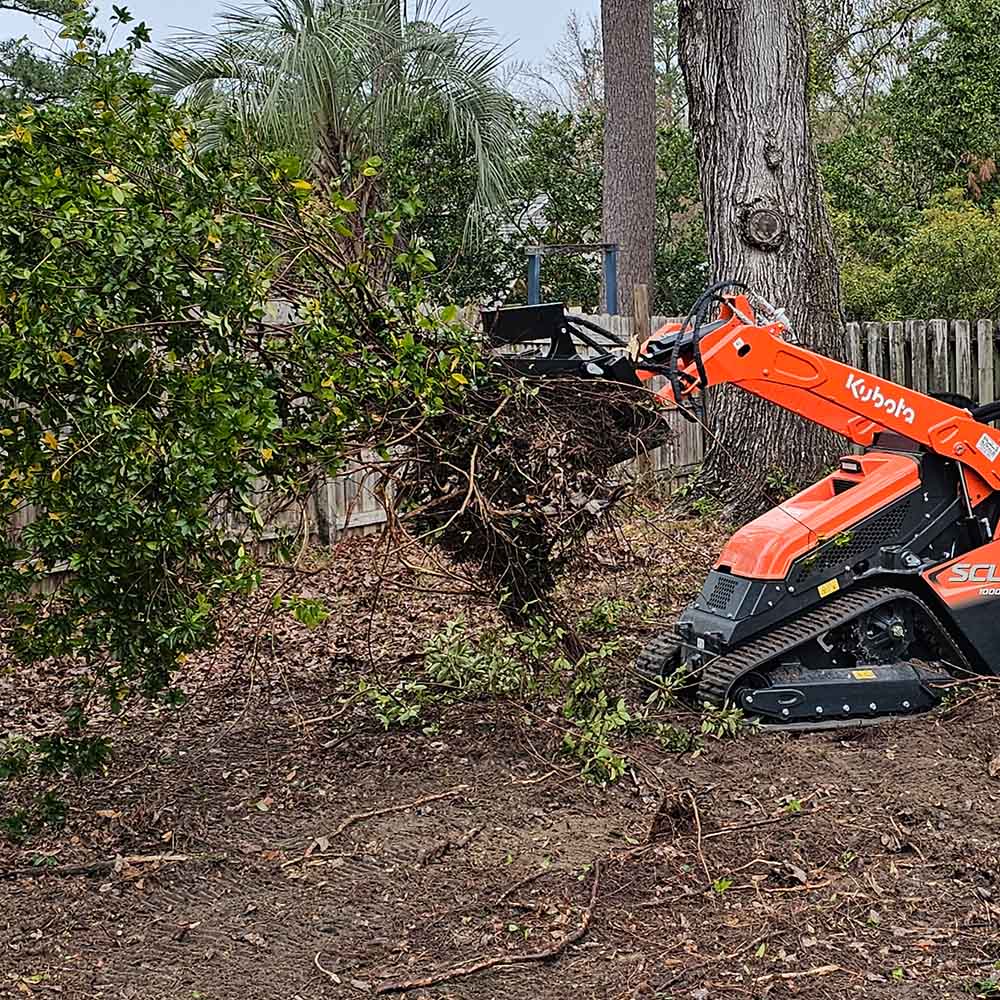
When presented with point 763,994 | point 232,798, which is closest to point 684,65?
point 232,798

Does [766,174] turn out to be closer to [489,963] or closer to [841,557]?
[841,557]

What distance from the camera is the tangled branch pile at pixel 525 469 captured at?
18.4 ft

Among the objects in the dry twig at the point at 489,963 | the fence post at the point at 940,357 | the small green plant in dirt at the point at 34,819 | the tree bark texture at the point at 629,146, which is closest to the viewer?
the dry twig at the point at 489,963

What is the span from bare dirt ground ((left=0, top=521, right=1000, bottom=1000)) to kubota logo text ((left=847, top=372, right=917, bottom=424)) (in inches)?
48.3

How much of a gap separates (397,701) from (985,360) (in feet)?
33.8

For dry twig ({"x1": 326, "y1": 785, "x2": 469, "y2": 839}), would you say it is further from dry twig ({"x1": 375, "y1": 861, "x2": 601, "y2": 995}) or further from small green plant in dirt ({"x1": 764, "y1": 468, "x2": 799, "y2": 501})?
small green plant in dirt ({"x1": 764, "y1": 468, "x2": 799, "y2": 501})

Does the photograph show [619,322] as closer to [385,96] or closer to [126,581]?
[385,96]

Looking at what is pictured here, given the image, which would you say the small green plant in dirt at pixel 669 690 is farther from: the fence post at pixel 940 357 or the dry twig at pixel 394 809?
the fence post at pixel 940 357

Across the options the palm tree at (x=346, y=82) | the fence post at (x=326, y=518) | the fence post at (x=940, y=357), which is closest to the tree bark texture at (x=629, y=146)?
the palm tree at (x=346, y=82)

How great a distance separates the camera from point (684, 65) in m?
11.0

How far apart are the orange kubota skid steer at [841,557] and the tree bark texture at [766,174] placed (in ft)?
13.1

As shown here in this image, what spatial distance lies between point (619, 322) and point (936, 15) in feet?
38.8

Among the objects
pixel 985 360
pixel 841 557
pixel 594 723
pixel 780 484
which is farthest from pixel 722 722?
pixel 985 360

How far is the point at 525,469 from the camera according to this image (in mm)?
5758
